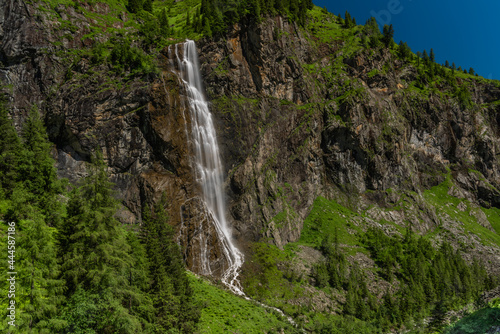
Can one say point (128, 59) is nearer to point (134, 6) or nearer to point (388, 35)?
point (134, 6)

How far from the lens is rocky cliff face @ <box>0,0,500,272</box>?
55.2m

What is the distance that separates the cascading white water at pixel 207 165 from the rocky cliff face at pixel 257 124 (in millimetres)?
1770

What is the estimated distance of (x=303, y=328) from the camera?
37.4 m

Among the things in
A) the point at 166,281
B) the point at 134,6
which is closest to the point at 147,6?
the point at 134,6

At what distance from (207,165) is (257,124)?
16537 mm

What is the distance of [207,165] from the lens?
5744 centimetres

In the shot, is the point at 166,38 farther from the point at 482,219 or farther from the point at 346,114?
the point at 482,219

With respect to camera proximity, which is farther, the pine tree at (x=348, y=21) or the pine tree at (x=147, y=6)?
the pine tree at (x=348, y=21)

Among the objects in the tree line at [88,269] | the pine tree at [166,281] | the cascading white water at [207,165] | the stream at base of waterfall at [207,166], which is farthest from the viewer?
the cascading white water at [207,165]

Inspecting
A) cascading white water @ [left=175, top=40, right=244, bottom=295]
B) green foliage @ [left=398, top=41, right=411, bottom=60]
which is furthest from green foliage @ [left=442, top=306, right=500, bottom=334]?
green foliage @ [left=398, top=41, right=411, bottom=60]

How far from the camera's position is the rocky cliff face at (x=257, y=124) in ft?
181

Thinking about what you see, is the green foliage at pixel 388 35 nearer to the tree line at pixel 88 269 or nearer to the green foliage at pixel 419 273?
the green foliage at pixel 419 273

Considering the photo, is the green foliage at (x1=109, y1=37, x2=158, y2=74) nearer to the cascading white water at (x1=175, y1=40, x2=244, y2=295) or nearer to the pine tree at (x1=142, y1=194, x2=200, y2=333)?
the cascading white water at (x1=175, y1=40, x2=244, y2=295)

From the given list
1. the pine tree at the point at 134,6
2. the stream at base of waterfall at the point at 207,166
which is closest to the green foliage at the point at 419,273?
the stream at base of waterfall at the point at 207,166
